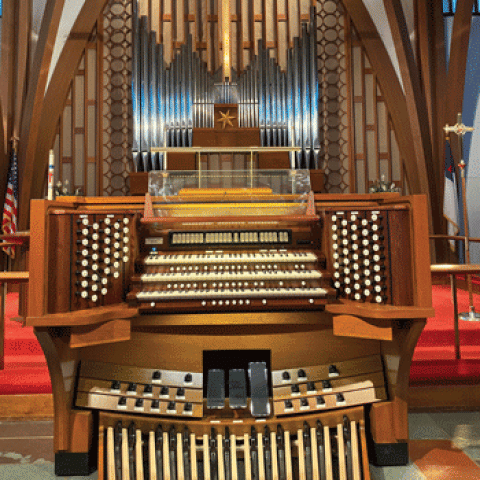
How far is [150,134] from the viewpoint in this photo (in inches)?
250

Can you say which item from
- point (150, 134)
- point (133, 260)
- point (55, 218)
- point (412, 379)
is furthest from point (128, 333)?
point (150, 134)

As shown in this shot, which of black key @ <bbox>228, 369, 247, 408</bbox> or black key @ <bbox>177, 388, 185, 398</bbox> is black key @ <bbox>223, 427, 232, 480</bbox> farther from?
black key @ <bbox>177, 388, 185, 398</bbox>

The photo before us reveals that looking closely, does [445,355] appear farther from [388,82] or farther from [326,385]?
[388,82]

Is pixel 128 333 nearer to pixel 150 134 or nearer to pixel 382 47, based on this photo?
pixel 150 134

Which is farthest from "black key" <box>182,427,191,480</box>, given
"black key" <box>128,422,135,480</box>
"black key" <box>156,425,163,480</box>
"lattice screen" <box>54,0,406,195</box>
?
"lattice screen" <box>54,0,406,195</box>

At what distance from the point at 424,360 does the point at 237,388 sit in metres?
1.35

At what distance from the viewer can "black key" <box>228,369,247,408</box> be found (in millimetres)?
2064

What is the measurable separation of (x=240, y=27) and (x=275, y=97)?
158 centimetres

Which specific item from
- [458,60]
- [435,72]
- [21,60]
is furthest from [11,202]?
[458,60]

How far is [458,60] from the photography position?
632cm

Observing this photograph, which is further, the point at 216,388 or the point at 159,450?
the point at 216,388

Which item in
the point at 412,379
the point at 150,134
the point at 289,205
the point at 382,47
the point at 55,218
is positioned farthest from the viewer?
the point at 382,47

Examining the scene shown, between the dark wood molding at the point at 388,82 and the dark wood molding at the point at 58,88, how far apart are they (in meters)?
4.10

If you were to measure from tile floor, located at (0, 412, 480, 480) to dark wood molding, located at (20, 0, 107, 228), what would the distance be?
4.86 m
